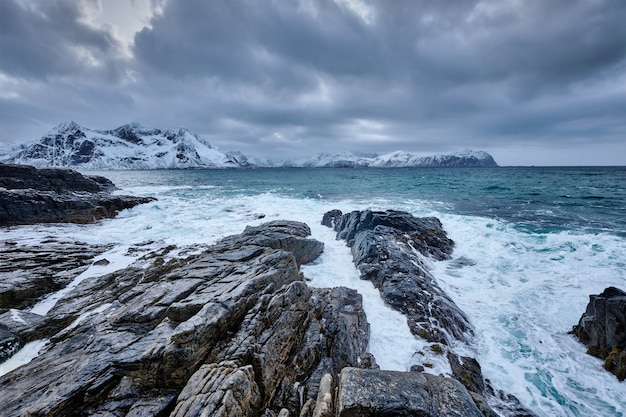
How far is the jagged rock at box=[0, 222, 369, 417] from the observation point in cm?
491

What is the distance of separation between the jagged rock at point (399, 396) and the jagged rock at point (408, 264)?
16.9ft

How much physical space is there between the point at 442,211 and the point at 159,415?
2913 cm

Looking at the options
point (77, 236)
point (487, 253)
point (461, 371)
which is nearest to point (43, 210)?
point (77, 236)

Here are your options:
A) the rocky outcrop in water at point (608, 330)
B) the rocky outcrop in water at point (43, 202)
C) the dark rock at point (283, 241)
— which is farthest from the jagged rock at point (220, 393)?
the rocky outcrop in water at point (43, 202)

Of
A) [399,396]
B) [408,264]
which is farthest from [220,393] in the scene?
[408,264]

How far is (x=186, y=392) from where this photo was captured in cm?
473

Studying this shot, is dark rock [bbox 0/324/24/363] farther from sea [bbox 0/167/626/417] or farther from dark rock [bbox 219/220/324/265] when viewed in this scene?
dark rock [bbox 219/220/324/265]

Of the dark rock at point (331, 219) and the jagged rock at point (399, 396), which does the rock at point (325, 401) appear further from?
the dark rock at point (331, 219)

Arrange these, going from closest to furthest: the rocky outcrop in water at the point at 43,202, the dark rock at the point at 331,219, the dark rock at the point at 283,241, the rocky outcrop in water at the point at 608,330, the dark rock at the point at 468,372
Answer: the dark rock at the point at 468,372 → the rocky outcrop in water at the point at 608,330 → the dark rock at the point at 283,241 → the rocky outcrop in water at the point at 43,202 → the dark rock at the point at 331,219

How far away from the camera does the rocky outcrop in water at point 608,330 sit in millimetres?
8117

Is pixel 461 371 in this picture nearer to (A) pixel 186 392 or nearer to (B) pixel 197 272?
(A) pixel 186 392

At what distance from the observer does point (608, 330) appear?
28.2ft

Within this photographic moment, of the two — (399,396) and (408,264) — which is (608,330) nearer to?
(408,264)

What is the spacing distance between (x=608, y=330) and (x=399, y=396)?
949cm
